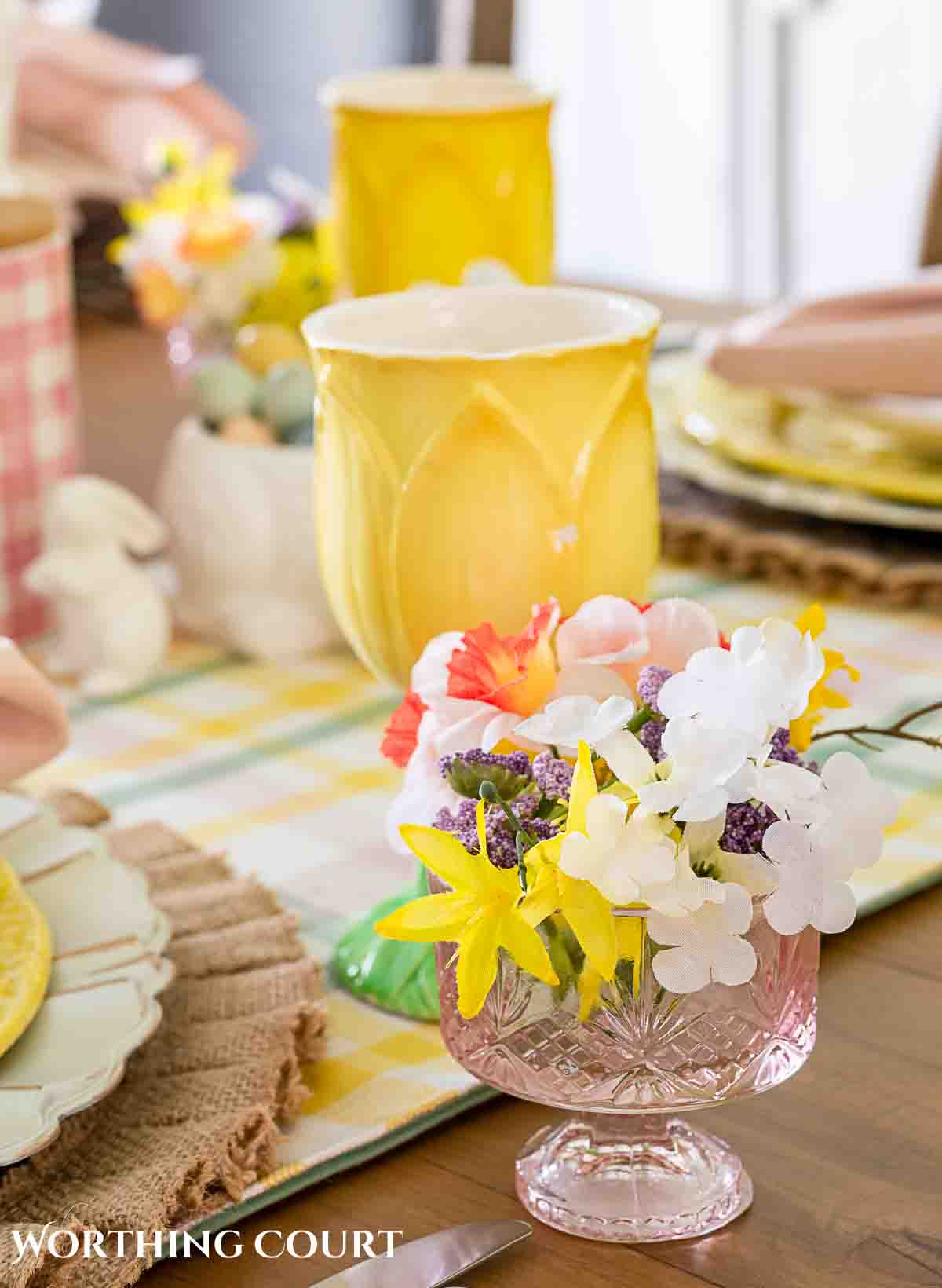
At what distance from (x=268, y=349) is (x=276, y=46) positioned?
2498mm

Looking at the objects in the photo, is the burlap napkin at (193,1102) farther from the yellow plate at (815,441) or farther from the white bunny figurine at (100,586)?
the yellow plate at (815,441)

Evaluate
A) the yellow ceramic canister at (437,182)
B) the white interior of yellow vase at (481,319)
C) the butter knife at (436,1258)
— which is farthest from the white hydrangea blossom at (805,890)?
the yellow ceramic canister at (437,182)

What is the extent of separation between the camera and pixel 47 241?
969 mm

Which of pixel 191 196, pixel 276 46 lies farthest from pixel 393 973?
pixel 276 46

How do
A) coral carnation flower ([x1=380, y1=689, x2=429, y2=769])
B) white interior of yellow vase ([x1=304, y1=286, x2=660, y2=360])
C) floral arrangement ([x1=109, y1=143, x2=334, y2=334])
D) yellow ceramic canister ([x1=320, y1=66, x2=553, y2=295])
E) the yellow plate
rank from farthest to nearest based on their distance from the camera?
floral arrangement ([x1=109, y1=143, x2=334, y2=334]) → the yellow plate → yellow ceramic canister ([x1=320, y1=66, x2=553, y2=295]) → white interior of yellow vase ([x1=304, y1=286, x2=660, y2=360]) → coral carnation flower ([x1=380, y1=689, x2=429, y2=769])

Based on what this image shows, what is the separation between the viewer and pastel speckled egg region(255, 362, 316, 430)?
946 mm

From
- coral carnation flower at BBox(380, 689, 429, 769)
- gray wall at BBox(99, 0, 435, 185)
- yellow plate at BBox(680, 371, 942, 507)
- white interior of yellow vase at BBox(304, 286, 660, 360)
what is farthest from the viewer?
gray wall at BBox(99, 0, 435, 185)

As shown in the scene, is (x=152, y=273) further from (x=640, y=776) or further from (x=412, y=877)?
(x=640, y=776)

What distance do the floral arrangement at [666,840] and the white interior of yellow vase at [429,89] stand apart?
0.57 meters

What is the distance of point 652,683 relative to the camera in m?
0.45

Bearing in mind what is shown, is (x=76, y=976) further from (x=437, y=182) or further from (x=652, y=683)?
(x=437, y=182)

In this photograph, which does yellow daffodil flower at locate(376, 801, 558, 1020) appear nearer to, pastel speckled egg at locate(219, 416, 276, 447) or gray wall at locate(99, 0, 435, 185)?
pastel speckled egg at locate(219, 416, 276, 447)

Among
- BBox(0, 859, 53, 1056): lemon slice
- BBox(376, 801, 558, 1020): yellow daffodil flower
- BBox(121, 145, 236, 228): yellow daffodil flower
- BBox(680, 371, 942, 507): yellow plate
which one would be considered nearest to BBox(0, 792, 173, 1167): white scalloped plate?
BBox(0, 859, 53, 1056): lemon slice

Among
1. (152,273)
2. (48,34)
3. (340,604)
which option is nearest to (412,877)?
(340,604)
